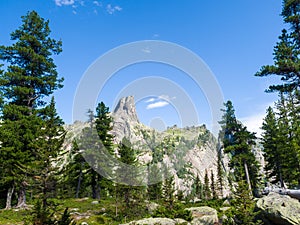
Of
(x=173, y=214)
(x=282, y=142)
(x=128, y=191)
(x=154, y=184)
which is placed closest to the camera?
(x=173, y=214)

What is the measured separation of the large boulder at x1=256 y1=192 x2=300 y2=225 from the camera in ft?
44.5

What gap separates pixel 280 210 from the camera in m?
14.1

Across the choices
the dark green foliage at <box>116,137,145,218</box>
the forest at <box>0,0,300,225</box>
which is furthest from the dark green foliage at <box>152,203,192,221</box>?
the dark green foliage at <box>116,137,145,218</box>

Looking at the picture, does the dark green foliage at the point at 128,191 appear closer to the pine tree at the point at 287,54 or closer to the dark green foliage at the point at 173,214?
the dark green foliage at the point at 173,214

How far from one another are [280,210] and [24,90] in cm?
2539

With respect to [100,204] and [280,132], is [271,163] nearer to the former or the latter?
[280,132]

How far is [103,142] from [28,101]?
489 inches

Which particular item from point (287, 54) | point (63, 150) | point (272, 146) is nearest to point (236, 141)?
point (272, 146)

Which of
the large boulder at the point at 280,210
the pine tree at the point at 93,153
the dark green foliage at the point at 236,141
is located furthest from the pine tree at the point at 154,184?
the large boulder at the point at 280,210

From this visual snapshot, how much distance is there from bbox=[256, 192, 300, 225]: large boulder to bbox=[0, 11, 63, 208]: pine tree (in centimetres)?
1931

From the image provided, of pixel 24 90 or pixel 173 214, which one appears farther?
pixel 24 90

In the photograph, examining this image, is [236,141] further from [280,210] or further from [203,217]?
[280,210]

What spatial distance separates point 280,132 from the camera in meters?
33.8

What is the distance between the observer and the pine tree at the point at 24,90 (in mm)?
22172
